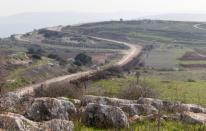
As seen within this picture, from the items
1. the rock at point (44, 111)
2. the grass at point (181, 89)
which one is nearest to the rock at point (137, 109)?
the rock at point (44, 111)

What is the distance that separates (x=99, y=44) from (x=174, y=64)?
4549cm

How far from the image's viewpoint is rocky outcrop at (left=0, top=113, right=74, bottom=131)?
52.4 ft

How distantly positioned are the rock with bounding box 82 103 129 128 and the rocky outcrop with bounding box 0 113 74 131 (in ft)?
9.14

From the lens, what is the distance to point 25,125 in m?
16.9

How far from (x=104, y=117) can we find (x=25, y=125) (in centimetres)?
471

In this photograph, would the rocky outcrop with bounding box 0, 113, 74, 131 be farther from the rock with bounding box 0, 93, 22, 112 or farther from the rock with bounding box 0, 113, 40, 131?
the rock with bounding box 0, 93, 22, 112

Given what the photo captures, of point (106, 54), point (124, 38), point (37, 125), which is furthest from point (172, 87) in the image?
point (124, 38)

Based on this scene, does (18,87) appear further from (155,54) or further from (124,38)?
(124,38)

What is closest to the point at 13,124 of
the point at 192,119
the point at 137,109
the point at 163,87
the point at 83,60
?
the point at 192,119

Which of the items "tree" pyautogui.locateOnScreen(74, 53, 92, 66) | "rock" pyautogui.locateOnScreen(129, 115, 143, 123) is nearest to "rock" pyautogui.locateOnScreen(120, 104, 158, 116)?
"rock" pyautogui.locateOnScreen(129, 115, 143, 123)

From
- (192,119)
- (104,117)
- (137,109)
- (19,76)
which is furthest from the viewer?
(19,76)

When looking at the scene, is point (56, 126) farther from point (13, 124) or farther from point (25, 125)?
point (13, 124)

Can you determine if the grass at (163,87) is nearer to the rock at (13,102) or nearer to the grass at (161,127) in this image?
the rock at (13,102)

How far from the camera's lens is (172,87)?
216 ft
